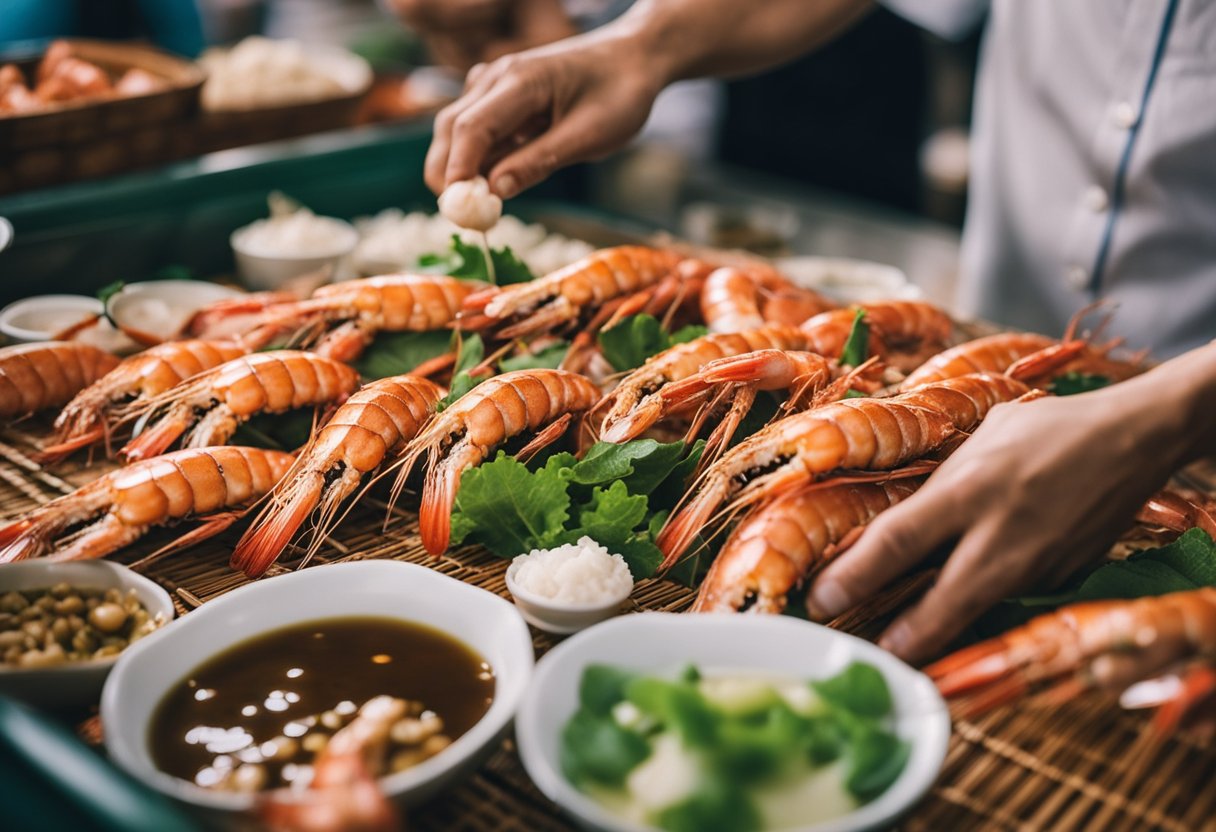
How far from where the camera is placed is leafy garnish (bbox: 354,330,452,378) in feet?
9.38

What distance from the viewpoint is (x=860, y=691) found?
148cm

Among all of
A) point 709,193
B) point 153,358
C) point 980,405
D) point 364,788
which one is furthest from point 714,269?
point 709,193

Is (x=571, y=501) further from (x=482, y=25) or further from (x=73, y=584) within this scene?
(x=482, y=25)

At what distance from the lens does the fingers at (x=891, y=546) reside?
164 centimetres

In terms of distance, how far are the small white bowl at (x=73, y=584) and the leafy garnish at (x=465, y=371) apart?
2.62 ft

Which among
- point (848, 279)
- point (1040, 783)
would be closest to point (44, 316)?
point (848, 279)

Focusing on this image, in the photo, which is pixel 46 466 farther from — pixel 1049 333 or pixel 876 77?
pixel 876 77

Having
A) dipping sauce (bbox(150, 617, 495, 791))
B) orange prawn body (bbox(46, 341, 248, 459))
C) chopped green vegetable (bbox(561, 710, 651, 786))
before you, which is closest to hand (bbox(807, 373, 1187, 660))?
chopped green vegetable (bbox(561, 710, 651, 786))

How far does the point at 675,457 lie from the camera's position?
2.22 m

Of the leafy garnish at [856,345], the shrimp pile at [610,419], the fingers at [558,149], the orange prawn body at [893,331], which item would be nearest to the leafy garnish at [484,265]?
the shrimp pile at [610,419]

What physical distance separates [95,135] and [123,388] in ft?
5.14

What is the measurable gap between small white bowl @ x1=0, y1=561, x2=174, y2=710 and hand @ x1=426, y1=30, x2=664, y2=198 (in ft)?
4.85

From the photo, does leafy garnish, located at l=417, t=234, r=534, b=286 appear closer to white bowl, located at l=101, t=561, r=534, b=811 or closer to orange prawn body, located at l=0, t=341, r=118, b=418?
orange prawn body, located at l=0, t=341, r=118, b=418

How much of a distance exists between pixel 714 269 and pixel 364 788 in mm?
2285
